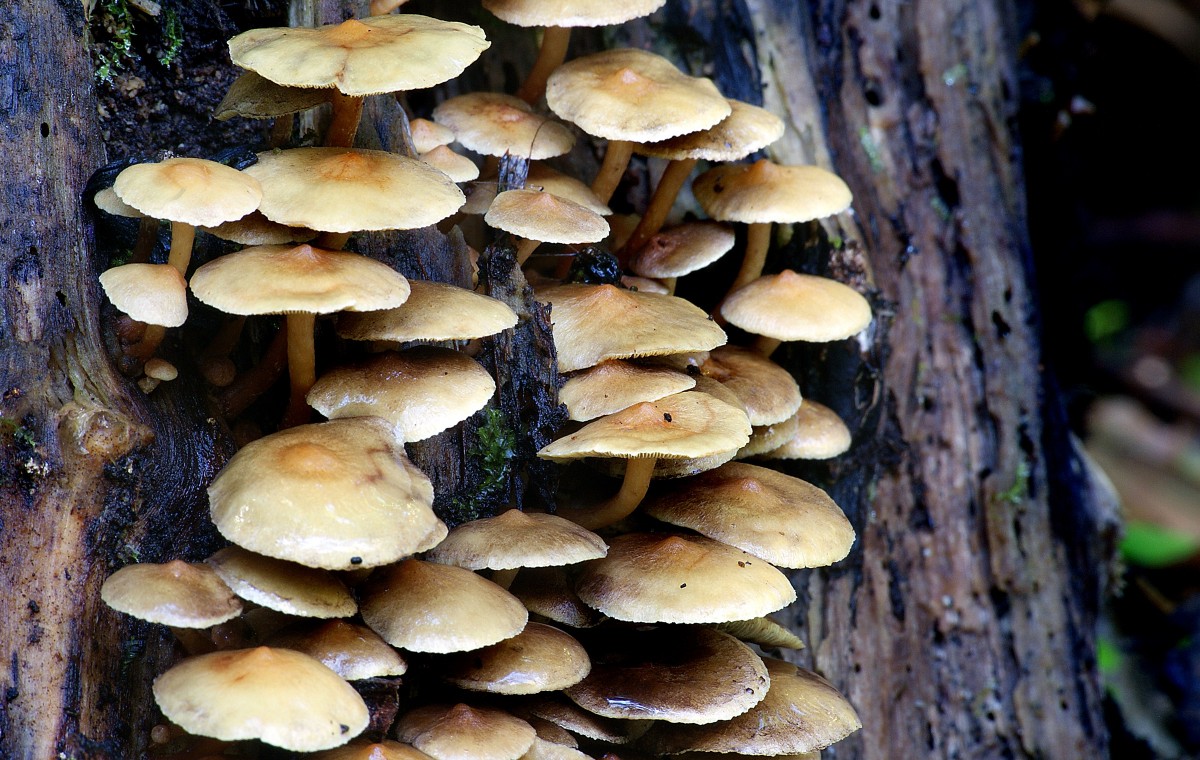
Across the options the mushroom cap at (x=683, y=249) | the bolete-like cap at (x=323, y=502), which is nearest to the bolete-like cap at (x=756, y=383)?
the mushroom cap at (x=683, y=249)

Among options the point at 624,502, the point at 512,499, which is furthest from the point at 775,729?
the point at 512,499

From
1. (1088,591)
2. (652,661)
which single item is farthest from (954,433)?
(652,661)

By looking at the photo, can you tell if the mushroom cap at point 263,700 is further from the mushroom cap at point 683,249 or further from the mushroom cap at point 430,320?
the mushroom cap at point 683,249

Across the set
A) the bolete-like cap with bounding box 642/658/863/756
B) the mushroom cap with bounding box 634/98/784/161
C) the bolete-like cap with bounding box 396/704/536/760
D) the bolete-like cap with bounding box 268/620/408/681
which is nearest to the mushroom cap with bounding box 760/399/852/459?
the bolete-like cap with bounding box 642/658/863/756

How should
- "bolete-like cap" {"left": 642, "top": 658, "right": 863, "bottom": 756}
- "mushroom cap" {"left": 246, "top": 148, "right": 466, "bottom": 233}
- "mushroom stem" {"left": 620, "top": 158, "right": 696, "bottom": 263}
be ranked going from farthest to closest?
"mushroom stem" {"left": 620, "top": 158, "right": 696, "bottom": 263}, "bolete-like cap" {"left": 642, "top": 658, "right": 863, "bottom": 756}, "mushroom cap" {"left": 246, "top": 148, "right": 466, "bottom": 233}

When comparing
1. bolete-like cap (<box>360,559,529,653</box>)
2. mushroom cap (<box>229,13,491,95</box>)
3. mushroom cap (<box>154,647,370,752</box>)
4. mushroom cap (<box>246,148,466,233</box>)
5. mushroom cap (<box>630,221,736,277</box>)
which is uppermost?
mushroom cap (<box>229,13,491,95</box>)

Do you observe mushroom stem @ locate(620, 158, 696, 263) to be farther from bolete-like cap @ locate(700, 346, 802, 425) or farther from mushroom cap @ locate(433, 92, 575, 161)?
bolete-like cap @ locate(700, 346, 802, 425)
